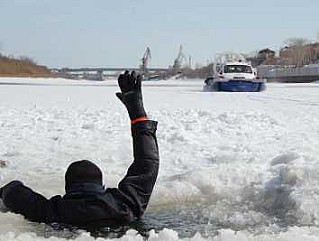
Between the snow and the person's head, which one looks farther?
the snow

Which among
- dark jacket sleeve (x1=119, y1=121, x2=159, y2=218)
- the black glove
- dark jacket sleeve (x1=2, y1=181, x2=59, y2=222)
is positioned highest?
the black glove

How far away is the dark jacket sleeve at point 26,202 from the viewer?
5.49 meters

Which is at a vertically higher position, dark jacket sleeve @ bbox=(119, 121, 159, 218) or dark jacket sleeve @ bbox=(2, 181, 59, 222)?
dark jacket sleeve @ bbox=(119, 121, 159, 218)

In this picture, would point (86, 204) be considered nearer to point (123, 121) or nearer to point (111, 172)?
point (111, 172)

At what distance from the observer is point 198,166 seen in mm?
8586

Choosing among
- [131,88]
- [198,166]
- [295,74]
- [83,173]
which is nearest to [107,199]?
[83,173]

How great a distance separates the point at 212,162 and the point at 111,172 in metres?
1.53

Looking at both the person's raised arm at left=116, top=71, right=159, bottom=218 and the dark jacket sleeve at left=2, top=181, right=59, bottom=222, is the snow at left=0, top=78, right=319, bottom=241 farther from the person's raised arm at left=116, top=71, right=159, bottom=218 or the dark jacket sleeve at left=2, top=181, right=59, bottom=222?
the person's raised arm at left=116, top=71, right=159, bottom=218

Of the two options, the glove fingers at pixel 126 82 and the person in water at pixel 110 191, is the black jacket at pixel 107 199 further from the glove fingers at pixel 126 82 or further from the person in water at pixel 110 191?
the glove fingers at pixel 126 82

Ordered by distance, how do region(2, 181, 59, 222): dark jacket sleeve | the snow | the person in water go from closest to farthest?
the person in water
region(2, 181, 59, 222): dark jacket sleeve
the snow

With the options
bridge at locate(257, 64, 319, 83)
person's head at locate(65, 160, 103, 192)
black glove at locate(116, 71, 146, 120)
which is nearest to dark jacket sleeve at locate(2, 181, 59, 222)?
person's head at locate(65, 160, 103, 192)

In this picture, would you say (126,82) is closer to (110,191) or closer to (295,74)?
(110,191)

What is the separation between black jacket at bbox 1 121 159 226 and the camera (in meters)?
5.18

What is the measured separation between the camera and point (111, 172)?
835 cm
